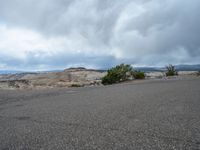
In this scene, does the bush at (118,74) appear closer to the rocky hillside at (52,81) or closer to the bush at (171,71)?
the rocky hillside at (52,81)

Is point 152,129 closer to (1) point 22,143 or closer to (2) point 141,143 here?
(2) point 141,143

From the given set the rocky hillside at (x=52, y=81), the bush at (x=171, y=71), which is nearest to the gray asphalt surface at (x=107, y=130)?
the rocky hillside at (x=52, y=81)

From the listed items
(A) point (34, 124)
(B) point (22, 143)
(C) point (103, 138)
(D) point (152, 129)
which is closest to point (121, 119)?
(D) point (152, 129)

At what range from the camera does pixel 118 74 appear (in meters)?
34.8

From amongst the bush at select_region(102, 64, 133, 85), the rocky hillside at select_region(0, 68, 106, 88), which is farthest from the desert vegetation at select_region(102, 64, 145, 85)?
the rocky hillside at select_region(0, 68, 106, 88)

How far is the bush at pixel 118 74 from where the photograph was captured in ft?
112

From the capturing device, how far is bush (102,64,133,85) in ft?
112

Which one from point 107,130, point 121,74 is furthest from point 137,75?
point 107,130

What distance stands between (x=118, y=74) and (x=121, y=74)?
55 centimetres

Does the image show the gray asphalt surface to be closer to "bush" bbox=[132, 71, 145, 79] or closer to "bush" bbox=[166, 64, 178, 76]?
"bush" bbox=[132, 71, 145, 79]

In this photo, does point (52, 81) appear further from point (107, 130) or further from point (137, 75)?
point (107, 130)

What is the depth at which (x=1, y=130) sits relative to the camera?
23.0 ft

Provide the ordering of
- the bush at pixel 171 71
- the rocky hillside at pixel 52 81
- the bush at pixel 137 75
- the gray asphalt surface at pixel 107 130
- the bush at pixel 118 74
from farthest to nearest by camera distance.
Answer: the bush at pixel 171 71 → the bush at pixel 137 75 → the bush at pixel 118 74 → the rocky hillside at pixel 52 81 → the gray asphalt surface at pixel 107 130

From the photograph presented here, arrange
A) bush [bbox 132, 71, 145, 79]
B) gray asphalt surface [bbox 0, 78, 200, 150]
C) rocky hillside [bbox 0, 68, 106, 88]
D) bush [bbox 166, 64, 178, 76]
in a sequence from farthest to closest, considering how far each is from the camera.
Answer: bush [bbox 166, 64, 178, 76] → bush [bbox 132, 71, 145, 79] → rocky hillside [bbox 0, 68, 106, 88] → gray asphalt surface [bbox 0, 78, 200, 150]
